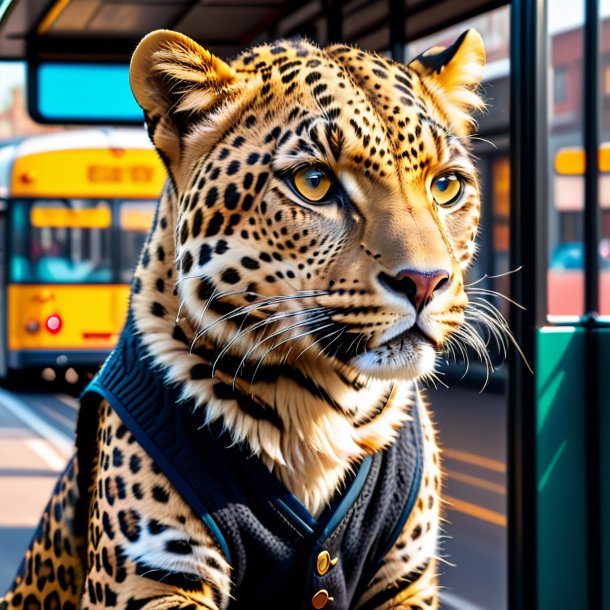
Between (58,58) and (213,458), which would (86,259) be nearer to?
(58,58)

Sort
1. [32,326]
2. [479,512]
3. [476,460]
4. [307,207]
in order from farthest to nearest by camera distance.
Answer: [32,326]
[476,460]
[479,512]
[307,207]

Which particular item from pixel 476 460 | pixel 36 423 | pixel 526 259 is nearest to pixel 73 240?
pixel 36 423

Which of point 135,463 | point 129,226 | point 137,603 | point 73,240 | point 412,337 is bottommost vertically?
point 137,603

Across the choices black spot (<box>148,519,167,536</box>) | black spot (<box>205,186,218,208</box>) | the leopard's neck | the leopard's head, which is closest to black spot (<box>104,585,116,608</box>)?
black spot (<box>148,519,167,536</box>)

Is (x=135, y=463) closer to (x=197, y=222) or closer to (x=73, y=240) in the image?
(x=197, y=222)

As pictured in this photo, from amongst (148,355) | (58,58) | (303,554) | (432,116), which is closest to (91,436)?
(148,355)

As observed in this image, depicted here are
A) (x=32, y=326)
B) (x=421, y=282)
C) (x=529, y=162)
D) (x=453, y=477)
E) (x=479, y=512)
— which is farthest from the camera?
(x=32, y=326)

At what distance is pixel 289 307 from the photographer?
72.3 inches

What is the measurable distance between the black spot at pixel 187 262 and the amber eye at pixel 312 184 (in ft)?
0.70

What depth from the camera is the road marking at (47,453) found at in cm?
946

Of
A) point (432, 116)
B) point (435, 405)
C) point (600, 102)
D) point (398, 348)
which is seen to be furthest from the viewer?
point (435, 405)

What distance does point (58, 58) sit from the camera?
4.17 meters

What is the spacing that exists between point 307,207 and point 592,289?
2.11 metres

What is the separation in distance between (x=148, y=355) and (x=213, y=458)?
227mm
